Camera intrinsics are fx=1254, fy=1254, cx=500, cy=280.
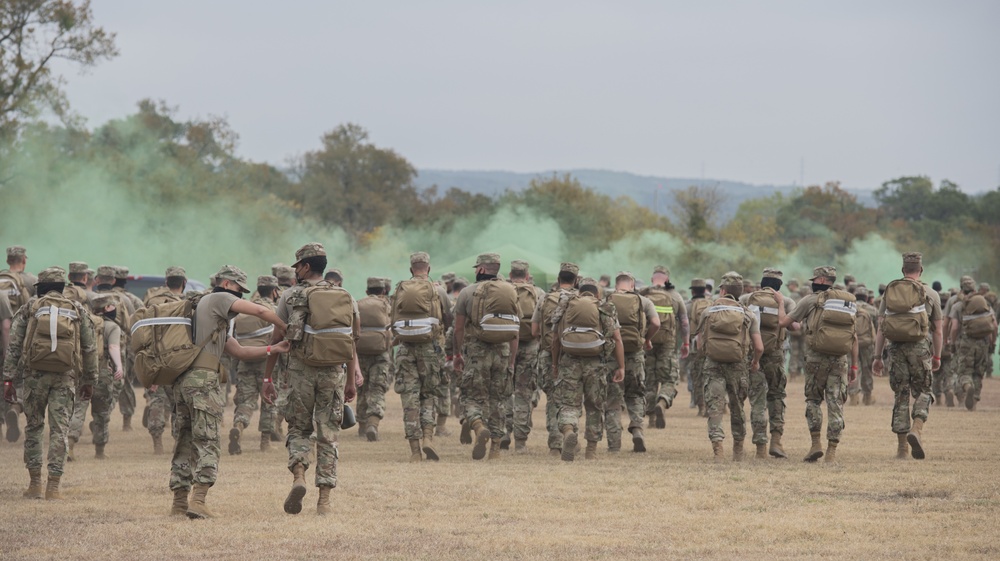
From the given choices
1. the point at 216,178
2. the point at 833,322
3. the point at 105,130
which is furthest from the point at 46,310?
the point at 105,130

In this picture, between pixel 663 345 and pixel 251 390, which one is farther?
pixel 663 345

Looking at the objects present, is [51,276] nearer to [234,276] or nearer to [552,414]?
[234,276]

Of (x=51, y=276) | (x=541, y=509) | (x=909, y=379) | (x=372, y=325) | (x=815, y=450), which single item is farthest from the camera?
(x=372, y=325)

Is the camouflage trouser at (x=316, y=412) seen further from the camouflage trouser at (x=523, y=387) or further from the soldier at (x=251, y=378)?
the camouflage trouser at (x=523, y=387)

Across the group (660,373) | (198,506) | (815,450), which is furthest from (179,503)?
(660,373)

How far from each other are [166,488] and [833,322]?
7.53 metres

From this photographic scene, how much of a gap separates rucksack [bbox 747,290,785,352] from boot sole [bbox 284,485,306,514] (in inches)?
258

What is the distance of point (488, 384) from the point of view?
15133mm

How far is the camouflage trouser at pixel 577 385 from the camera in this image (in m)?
14.8

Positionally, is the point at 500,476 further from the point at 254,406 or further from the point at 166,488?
the point at 254,406

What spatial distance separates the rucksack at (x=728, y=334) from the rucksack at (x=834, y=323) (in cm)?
81

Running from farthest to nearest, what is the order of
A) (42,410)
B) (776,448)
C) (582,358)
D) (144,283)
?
(144,283) → (776,448) → (582,358) → (42,410)

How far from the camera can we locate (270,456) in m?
15.8

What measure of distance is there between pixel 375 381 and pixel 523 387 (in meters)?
2.27
